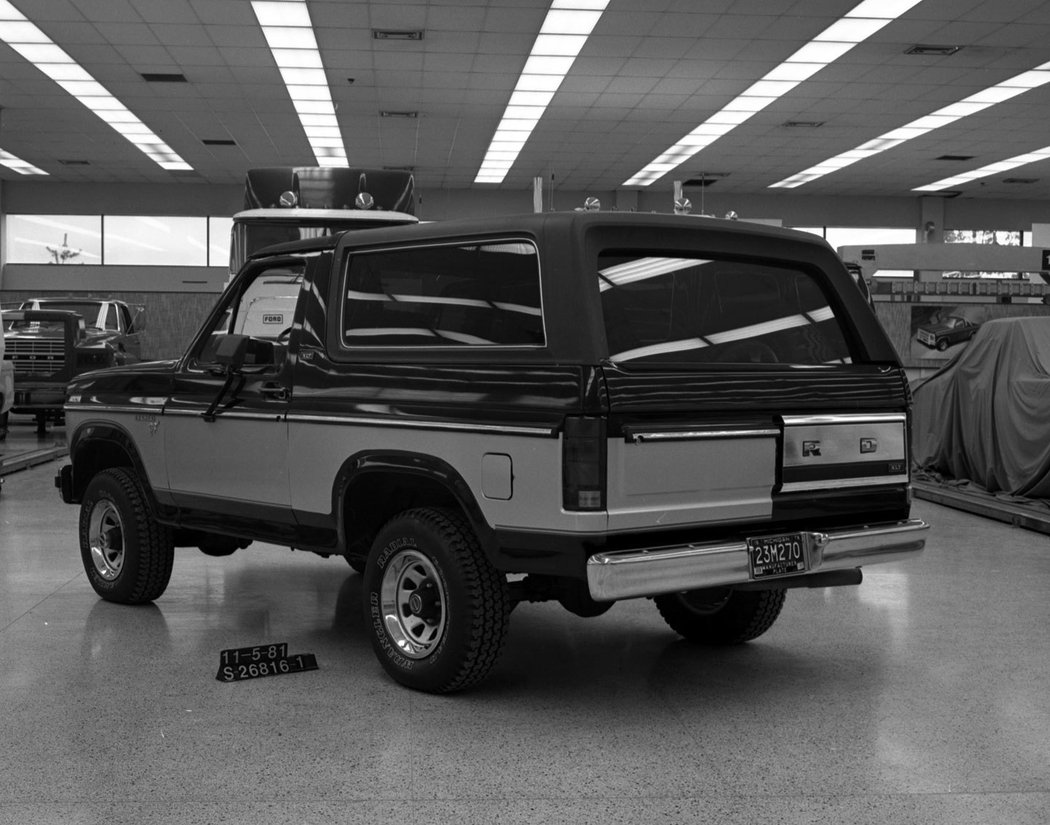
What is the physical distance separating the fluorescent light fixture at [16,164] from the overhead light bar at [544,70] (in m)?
10.2

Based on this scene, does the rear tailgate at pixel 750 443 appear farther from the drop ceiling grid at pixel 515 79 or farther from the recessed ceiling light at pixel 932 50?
the recessed ceiling light at pixel 932 50

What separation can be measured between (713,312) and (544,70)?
1418cm

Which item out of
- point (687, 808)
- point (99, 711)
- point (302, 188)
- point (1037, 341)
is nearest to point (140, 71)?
point (302, 188)

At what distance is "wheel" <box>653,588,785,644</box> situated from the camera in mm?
5215

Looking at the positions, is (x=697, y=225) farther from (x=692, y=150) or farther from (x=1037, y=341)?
(x=692, y=150)

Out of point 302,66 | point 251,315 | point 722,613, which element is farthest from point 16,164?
point 722,613

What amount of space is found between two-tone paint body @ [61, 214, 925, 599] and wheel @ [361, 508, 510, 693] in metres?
0.17

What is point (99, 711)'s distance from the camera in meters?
4.29

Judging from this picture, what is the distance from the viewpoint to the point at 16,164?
26.7 m

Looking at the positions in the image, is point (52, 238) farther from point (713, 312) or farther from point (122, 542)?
point (713, 312)

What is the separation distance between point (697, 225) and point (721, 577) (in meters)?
1.31

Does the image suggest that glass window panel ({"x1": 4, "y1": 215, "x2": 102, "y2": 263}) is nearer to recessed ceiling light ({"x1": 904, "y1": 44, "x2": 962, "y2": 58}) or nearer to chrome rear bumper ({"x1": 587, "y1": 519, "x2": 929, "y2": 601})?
recessed ceiling light ({"x1": 904, "y1": 44, "x2": 962, "y2": 58})

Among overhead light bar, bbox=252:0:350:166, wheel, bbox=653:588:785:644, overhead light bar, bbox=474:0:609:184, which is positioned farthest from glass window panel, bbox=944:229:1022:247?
wheel, bbox=653:588:785:644

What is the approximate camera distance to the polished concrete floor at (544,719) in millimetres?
3430
